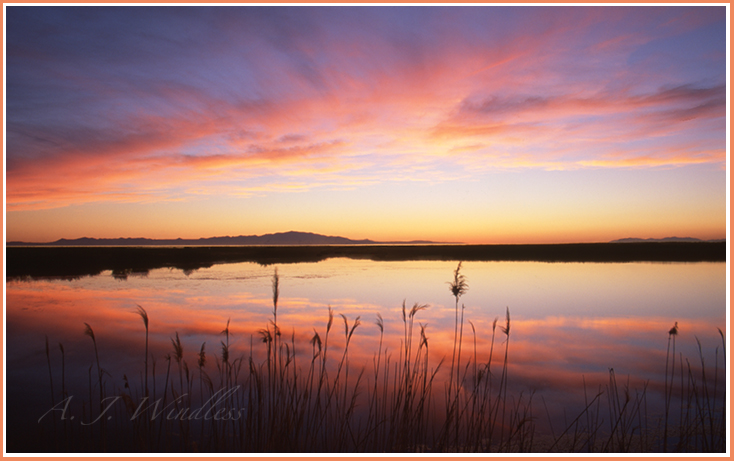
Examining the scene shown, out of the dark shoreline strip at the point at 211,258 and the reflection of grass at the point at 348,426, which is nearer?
the reflection of grass at the point at 348,426

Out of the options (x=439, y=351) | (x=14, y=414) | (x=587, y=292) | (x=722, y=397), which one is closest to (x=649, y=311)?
(x=587, y=292)

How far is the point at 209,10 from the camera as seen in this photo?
6273 mm

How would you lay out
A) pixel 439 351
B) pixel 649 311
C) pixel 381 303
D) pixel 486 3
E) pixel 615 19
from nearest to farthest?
pixel 486 3, pixel 615 19, pixel 439 351, pixel 649 311, pixel 381 303

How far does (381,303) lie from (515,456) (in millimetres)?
9037

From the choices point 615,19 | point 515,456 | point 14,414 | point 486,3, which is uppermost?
point 615,19

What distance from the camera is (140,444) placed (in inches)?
155

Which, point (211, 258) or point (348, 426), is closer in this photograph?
point (348, 426)

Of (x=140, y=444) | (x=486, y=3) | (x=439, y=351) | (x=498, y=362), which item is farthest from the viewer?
(x=439, y=351)

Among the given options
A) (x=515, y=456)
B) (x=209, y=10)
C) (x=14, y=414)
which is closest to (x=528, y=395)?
(x=515, y=456)

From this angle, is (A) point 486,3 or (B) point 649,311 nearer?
(A) point 486,3

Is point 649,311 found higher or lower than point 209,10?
lower

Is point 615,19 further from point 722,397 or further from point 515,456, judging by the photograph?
point 515,456

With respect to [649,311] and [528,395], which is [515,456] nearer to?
[528,395]

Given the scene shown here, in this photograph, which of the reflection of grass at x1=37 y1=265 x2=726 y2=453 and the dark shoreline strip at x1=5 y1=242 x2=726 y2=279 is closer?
the reflection of grass at x1=37 y1=265 x2=726 y2=453
